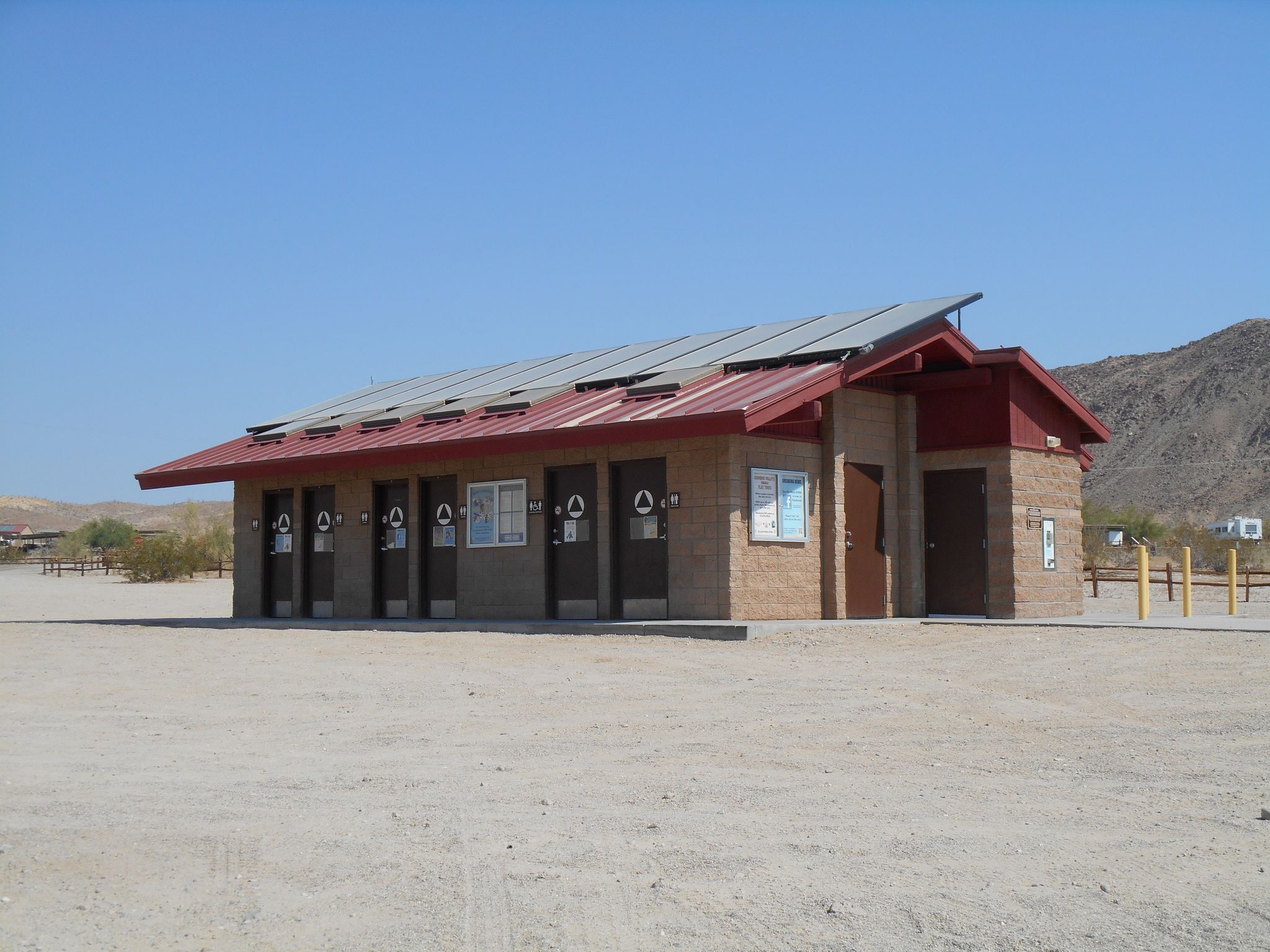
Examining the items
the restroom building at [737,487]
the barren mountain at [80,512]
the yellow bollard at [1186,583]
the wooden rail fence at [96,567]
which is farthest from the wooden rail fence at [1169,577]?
the barren mountain at [80,512]

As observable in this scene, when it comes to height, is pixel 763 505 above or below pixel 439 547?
above

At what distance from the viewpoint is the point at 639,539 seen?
1759 cm

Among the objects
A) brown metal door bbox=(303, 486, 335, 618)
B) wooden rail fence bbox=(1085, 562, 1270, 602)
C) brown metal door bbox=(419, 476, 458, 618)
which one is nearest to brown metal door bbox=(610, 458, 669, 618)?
brown metal door bbox=(419, 476, 458, 618)

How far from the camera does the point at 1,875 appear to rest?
5.16m

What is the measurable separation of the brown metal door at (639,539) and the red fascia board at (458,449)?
2.36 feet

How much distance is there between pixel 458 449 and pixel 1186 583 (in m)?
10.4

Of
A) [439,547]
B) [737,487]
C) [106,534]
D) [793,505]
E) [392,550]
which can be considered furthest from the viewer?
[106,534]

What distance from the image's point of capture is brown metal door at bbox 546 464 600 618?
18.1 meters

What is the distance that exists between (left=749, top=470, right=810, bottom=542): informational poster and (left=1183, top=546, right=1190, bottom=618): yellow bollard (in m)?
5.32

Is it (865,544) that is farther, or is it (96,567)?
(96,567)

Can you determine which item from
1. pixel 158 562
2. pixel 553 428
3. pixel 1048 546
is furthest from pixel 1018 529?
pixel 158 562

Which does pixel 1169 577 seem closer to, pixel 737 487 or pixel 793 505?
pixel 793 505

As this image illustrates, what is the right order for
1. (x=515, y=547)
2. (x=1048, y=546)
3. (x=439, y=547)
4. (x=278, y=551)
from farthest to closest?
(x=278, y=551)
(x=439, y=547)
(x=1048, y=546)
(x=515, y=547)

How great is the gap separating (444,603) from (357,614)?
203 centimetres
